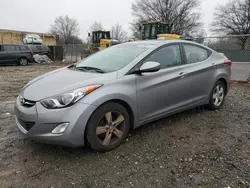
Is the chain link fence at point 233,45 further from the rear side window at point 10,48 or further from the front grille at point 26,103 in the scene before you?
the rear side window at point 10,48

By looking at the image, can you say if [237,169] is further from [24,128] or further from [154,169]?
[24,128]

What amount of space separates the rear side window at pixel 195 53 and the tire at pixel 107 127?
1.72 metres

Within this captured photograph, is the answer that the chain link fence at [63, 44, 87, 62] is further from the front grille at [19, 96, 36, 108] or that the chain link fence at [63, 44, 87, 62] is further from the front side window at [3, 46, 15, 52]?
the front grille at [19, 96, 36, 108]

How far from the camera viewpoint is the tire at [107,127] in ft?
8.52

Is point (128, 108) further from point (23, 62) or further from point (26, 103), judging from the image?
point (23, 62)

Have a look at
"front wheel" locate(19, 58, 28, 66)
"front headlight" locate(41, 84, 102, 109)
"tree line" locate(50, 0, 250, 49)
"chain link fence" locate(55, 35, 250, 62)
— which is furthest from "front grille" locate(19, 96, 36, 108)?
"tree line" locate(50, 0, 250, 49)

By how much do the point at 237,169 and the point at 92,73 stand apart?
217 cm

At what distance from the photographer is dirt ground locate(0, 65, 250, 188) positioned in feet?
7.46

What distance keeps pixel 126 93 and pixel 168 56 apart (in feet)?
3.78

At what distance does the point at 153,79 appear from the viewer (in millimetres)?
3162

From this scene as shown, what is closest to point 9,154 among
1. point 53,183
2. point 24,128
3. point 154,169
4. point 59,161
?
point 24,128

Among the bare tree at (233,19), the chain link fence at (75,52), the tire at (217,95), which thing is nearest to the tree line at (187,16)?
the bare tree at (233,19)

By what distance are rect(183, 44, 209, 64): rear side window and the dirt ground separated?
1.15 meters

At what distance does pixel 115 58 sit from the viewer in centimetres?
339
